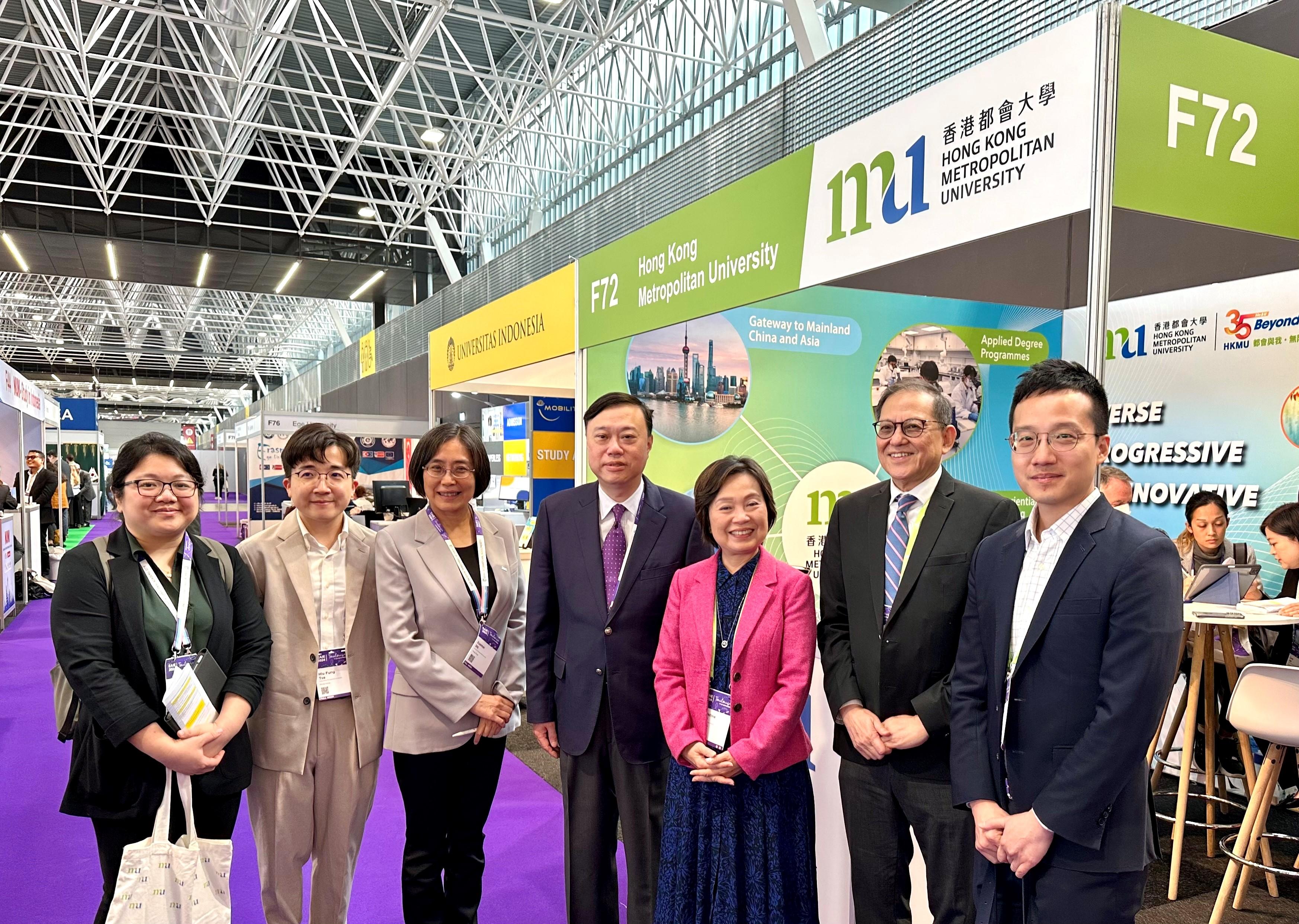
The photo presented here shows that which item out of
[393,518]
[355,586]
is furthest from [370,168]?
[355,586]

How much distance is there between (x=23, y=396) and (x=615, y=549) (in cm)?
955

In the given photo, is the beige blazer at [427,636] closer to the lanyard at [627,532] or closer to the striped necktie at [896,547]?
the lanyard at [627,532]

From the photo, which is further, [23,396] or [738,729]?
[23,396]

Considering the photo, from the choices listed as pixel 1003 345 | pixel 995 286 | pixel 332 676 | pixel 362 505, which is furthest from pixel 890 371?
pixel 362 505

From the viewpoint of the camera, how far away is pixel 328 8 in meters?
11.5

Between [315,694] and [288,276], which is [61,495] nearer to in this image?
[288,276]

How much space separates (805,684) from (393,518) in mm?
8582

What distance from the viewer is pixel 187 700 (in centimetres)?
185

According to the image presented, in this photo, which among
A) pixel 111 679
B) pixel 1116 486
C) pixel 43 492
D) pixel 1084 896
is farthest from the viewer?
pixel 43 492

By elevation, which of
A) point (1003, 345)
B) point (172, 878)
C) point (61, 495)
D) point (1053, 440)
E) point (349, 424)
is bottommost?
point (172, 878)

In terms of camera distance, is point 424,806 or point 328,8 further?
point 328,8

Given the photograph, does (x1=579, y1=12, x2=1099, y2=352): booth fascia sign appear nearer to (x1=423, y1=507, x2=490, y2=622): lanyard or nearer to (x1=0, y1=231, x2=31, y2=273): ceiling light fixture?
(x1=423, y1=507, x2=490, y2=622): lanyard

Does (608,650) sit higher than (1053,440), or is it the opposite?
(1053,440)

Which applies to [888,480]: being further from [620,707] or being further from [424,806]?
[424,806]
